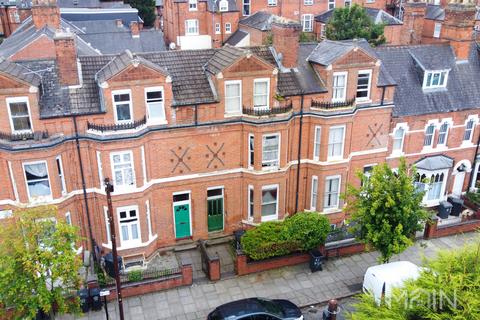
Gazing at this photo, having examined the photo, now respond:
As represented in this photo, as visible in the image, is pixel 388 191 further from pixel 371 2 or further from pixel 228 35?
pixel 371 2

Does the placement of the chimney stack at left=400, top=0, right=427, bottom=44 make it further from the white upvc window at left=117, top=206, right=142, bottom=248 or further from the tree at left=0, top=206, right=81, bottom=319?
the tree at left=0, top=206, right=81, bottom=319

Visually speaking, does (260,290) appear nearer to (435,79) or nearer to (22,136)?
(22,136)

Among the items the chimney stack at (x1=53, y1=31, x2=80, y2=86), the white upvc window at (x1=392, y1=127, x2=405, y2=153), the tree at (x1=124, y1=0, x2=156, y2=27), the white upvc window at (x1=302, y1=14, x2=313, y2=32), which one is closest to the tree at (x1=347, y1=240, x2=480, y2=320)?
the white upvc window at (x1=392, y1=127, x2=405, y2=153)

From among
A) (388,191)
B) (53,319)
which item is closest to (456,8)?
(388,191)

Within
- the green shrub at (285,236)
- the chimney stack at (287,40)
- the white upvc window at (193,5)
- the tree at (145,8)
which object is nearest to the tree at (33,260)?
the green shrub at (285,236)

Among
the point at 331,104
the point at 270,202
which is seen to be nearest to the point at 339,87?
the point at 331,104

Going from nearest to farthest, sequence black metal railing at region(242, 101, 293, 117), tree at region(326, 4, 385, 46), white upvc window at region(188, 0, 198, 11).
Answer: black metal railing at region(242, 101, 293, 117), tree at region(326, 4, 385, 46), white upvc window at region(188, 0, 198, 11)
